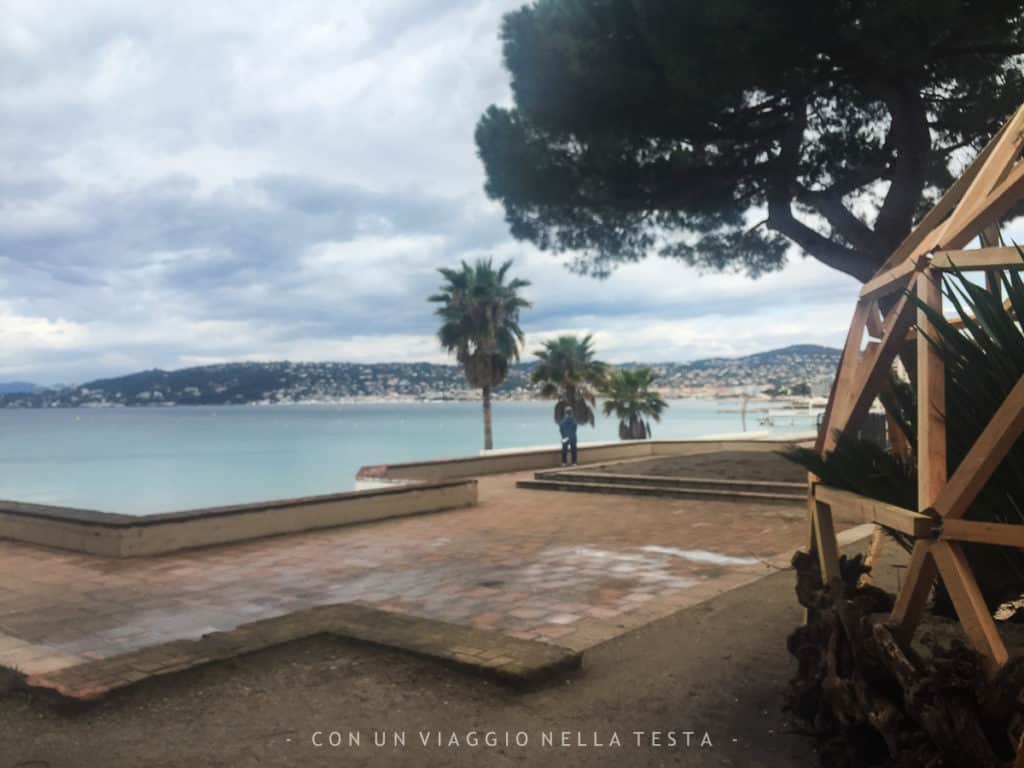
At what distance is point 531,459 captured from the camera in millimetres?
21312

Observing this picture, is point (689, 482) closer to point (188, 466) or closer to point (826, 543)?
point (826, 543)

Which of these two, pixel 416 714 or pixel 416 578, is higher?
pixel 416 714

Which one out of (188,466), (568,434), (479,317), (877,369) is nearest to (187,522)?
(877,369)

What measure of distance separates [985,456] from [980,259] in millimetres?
825

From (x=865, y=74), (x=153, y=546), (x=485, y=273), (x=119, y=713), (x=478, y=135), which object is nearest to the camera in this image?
(x=119, y=713)

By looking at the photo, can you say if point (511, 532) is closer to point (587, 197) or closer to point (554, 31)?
point (587, 197)

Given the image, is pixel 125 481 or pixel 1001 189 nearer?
pixel 1001 189

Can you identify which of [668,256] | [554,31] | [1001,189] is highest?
[554,31]

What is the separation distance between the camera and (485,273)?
34312mm

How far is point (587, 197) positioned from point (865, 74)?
5.10m

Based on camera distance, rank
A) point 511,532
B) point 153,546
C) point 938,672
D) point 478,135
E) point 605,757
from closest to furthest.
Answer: point 938,672 → point 605,757 → point 153,546 → point 511,532 → point 478,135

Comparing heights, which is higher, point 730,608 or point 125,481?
point 730,608

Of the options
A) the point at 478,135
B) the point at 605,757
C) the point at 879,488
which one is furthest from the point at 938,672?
the point at 478,135

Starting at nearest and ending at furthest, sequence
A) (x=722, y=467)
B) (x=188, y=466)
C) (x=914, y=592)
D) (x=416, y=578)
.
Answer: (x=914, y=592) < (x=416, y=578) < (x=722, y=467) < (x=188, y=466)
